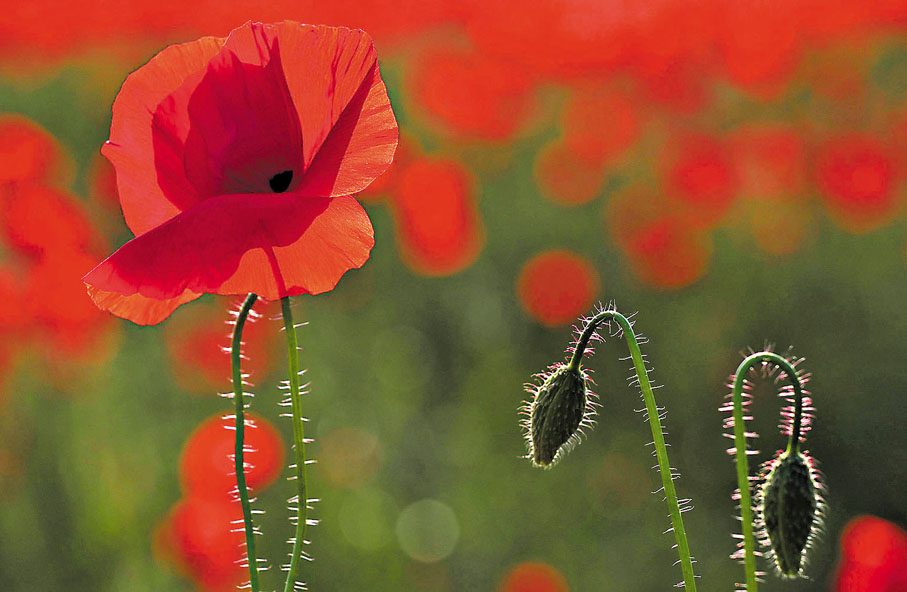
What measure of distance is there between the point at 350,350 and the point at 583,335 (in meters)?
1.62

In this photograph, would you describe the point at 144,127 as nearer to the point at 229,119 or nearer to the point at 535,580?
the point at 229,119

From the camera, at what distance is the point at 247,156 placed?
2.23 feet

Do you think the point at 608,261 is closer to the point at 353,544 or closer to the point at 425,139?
the point at 425,139

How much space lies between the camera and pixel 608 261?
2.44 meters

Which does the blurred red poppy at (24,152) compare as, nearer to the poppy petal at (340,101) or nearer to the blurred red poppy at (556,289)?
the blurred red poppy at (556,289)

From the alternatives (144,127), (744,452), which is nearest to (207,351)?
(144,127)

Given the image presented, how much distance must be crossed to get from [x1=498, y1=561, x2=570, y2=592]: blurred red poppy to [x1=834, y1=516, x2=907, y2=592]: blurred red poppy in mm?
470

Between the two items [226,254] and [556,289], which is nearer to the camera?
[226,254]

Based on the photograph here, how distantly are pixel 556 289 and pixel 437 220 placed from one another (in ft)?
0.90

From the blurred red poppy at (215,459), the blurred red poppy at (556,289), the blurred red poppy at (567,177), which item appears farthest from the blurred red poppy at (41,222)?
the blurred red poppy at (567,177)

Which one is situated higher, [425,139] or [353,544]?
[425,139]

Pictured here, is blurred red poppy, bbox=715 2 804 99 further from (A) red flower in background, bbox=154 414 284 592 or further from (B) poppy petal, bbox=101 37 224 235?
(B) poppy petal, bbox=101 37 224 235

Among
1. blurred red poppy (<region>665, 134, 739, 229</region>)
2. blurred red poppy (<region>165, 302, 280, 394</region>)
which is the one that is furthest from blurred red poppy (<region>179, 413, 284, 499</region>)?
blurred red poppy (<region>665, 134, 739, 229</region>)

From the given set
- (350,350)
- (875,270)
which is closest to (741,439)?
(350,350)
